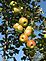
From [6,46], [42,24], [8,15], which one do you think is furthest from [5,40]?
[42,24]

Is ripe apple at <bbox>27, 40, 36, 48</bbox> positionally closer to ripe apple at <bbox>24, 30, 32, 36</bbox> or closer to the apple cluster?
the apple cluster

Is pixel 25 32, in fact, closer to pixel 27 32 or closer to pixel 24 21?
pixel 27 32

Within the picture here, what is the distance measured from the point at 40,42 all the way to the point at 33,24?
0.40m

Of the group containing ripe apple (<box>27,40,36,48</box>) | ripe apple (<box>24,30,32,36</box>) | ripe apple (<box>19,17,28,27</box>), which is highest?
ripe apple (<box>19,17,28,27</box>)

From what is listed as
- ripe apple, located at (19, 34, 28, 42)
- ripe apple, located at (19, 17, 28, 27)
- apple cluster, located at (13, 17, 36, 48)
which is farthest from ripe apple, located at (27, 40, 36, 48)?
ripe apple, located at (19, 17, 28, 27)

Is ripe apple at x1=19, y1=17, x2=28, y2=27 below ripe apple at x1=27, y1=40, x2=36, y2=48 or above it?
above

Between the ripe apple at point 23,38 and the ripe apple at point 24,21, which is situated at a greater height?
the ripe apple at point 24,21

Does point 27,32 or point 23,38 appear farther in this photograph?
point 27,32

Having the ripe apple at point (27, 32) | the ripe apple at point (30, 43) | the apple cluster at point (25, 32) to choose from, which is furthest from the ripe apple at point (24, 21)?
the ripe apple at point (30, 43)

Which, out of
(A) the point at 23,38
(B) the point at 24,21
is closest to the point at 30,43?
(A) the point at 23,38

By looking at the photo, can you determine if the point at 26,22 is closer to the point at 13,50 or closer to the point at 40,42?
the point at 40,42

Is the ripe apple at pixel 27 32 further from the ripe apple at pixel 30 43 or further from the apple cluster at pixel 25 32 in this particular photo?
the ripe apple at pixel 30 43

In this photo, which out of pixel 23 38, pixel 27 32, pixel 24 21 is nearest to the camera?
pixel 23 38

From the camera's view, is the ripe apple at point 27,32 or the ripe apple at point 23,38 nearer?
the ripe apple at point 23,38
